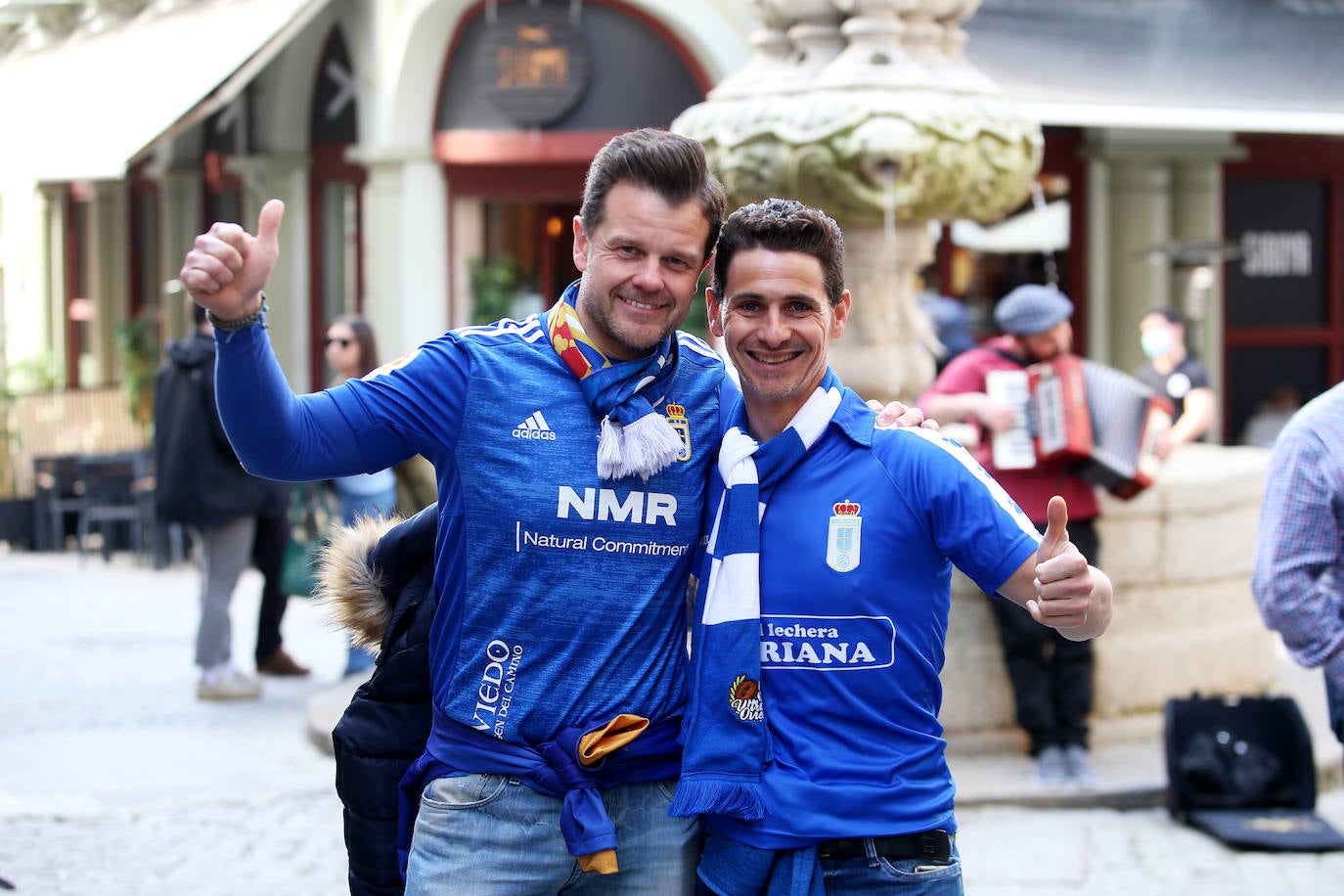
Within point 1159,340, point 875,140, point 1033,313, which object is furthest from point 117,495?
point 1033,313

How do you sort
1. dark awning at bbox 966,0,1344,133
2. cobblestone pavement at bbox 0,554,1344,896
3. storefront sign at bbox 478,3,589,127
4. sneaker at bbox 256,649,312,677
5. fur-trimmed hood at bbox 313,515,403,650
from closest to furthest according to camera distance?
1. fur-trimmed hood at bbox 313,515,403,650
2. cobblestone pavement at bbox 0,554,1344,896
3. sneaker at bbox 256,649,312,677
4. dark awning at bbox 966,0,1344,133
5. storefront sign at bbox 478,3,589,127

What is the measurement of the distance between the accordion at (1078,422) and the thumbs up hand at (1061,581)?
364 centimetres

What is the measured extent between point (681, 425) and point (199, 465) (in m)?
5.41

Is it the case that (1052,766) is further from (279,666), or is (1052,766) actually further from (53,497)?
(53,497)

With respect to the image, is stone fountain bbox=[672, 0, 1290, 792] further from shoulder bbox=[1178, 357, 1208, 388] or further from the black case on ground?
shoulder bbox=[1178, 357, 1208, 388]

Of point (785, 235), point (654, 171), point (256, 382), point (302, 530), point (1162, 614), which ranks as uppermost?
point (654, 171)

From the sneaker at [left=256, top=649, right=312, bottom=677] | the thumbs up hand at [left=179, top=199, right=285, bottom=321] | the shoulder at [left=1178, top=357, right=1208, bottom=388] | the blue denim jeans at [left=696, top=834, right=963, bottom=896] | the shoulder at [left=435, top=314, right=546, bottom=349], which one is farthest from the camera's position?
the shoulder at [left=1178, top=357, right=1208, bottom=388]

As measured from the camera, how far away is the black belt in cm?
273

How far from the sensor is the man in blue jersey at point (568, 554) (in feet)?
9.21

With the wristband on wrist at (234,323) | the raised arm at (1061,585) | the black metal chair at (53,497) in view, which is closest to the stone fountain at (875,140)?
the raised arm at (1061,585)

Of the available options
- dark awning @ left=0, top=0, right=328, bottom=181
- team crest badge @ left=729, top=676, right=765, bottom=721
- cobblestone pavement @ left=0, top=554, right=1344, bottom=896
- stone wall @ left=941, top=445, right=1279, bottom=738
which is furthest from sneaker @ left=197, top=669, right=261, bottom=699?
team crest badge @ left=729, top=676, right=765, bottom=721

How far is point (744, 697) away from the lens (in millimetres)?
2758

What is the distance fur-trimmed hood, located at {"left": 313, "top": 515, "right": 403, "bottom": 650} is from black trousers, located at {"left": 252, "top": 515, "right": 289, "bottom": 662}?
5.25m

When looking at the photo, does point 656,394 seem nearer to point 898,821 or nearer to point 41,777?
point 898,821
